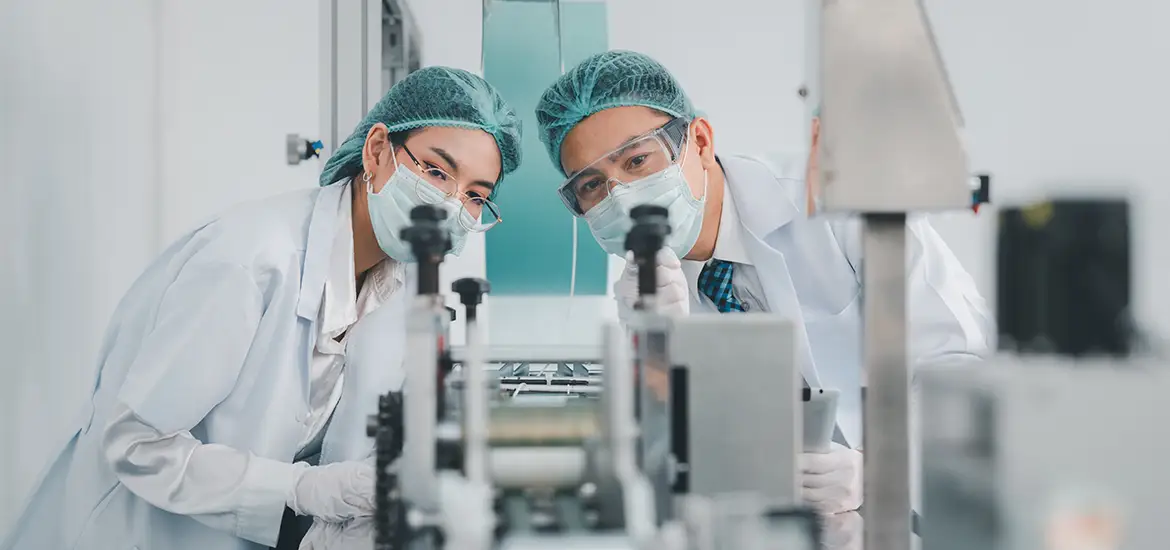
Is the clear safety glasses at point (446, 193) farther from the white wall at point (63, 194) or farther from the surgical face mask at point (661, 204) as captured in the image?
the white wall at point (63, 194)

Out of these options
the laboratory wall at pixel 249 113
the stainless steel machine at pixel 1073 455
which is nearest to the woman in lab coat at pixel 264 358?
the laboratory wall at pixel 249 113

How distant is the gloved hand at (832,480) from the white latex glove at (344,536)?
62cm

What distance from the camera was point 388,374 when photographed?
140 centimetres

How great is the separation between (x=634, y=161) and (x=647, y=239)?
2.74 ft

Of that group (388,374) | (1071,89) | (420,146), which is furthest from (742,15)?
(388,374)

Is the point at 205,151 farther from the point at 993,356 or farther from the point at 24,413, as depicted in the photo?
the point at 993,356

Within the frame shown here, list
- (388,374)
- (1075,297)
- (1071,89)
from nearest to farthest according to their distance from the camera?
1. (1075,297)
2. (388,374)
3. (1071,89)

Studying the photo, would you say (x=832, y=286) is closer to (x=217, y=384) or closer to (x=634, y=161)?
(x=634, y=161)

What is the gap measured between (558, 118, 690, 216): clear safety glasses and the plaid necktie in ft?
0.80

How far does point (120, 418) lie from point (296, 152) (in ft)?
1.97

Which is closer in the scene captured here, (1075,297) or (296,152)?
(1075,297)

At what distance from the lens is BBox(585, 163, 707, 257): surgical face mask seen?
146 cm

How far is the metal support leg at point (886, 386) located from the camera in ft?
1.84

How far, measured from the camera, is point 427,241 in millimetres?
626
